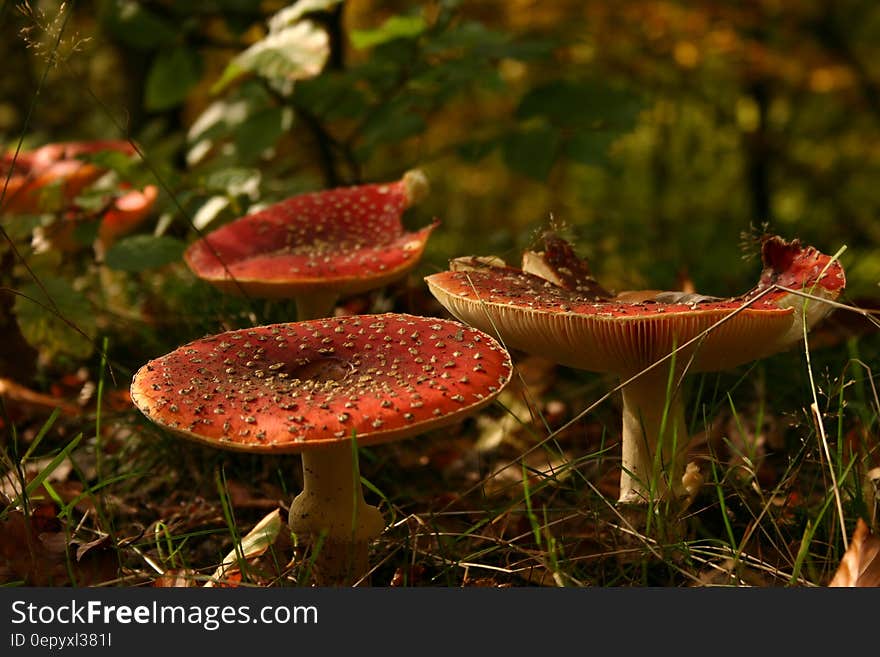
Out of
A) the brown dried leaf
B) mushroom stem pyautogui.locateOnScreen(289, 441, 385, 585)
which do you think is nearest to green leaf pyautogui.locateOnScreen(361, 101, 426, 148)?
mushroom stem pyautogui.locateOnScreen(289, 441, 385, 585)

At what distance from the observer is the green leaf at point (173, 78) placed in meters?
4.80

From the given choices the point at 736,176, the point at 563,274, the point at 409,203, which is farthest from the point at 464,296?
the point at 736,176

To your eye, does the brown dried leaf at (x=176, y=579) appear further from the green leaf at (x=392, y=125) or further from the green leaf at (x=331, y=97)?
the green leaf at (x=331, y=97)

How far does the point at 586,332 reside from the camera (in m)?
2.40

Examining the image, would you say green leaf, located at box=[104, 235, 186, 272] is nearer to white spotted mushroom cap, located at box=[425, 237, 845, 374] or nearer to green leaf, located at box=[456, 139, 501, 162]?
Answer: white spotted mushroom cap, located at box=[425, 237, 845, 374]

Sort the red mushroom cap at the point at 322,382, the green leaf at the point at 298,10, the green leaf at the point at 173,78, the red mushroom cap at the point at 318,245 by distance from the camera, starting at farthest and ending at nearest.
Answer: the green leaf at the point at 173,78
the green leaf at the point at 298,10
the red mushroom cap at the point at 318,245
the red mushroom cap at the point at 322,382

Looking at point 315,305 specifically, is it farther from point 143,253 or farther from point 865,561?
point 865,561

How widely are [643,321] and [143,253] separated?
7.27 ft

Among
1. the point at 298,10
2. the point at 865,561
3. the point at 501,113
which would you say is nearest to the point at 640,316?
the point at 865,561

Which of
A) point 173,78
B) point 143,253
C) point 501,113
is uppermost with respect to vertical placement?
point 173,78

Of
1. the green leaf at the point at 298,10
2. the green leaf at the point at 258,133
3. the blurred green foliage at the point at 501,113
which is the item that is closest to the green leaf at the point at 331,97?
the blurred green foliage at the point at 501,113

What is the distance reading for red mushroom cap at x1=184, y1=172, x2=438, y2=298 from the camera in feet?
10.6

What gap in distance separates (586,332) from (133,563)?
1.59 meters

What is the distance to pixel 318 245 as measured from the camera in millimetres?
3594
